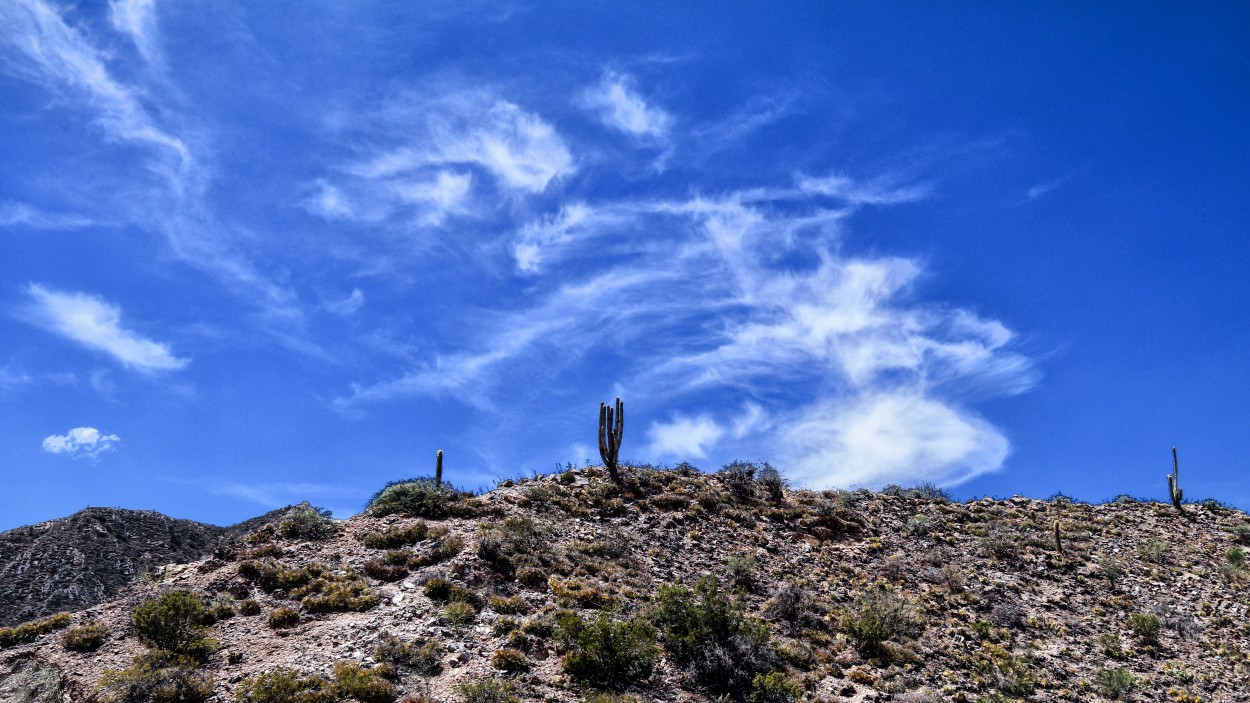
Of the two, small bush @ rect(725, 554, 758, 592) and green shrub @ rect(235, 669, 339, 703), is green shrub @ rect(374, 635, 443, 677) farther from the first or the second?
small bush @ rect(725, 554, 758, 592)

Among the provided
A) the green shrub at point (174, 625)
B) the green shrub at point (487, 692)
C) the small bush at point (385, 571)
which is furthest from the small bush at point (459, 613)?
the green shrub at point (174, 625)

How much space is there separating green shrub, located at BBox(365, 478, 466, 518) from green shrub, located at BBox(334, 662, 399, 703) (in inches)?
351

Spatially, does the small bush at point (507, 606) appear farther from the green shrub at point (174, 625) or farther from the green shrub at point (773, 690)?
the green shrub at point (174, 625)

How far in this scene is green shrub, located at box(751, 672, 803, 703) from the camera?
16.2m

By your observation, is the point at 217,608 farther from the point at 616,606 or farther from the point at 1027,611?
the point at 1027,611

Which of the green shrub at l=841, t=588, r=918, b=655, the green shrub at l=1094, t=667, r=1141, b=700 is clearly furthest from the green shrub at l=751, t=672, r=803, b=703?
the green shrub at l=1094, t=667, r=1141, b=700

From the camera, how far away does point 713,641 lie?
1764 centimetres

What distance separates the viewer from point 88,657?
15594 millimetres

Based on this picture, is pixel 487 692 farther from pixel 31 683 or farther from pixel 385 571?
pixel 31 683

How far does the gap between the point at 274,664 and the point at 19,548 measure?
15.2 m

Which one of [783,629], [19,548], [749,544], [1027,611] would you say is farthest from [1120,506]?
[19,548]

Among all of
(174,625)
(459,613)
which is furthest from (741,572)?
(174,625)

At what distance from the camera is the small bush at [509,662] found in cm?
1580

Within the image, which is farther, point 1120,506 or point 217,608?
point 1120,506
